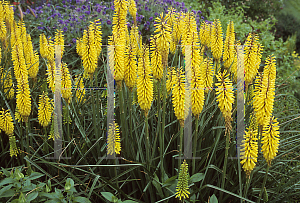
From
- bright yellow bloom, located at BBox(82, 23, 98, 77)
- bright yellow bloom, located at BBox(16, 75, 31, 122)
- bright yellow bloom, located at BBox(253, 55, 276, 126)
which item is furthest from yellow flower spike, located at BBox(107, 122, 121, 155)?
bright yellow bloom, located at BBox(253, 55, 276, 126)

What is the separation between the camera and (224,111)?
2146mm

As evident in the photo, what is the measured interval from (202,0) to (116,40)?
8915 millimetres

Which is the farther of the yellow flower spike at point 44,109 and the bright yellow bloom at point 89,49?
the yellow flower spike at point 44,109

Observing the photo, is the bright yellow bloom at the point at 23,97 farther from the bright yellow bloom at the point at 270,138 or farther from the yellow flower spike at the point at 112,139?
the bright yellow bloom at the point at 270,138

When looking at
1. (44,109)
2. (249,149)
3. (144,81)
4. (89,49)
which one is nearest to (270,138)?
(249,149)

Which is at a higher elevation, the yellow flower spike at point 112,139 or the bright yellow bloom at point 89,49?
the bright yellow bloom at point 89,49

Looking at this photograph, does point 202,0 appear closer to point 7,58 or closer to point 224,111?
point 7,58

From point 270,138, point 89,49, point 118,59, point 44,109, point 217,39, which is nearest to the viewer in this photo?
point 270,138

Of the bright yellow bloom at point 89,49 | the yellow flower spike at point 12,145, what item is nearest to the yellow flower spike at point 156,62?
the bright yellow bloom at point 89,49

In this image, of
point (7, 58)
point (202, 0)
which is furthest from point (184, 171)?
point (202, 0)

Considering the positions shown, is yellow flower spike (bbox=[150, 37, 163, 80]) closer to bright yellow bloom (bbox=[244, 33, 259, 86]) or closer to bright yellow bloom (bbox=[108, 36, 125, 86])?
bright yellow bloom (bbox=[108, 36, 125, 86])

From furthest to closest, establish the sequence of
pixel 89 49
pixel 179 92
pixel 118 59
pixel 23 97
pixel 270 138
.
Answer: pixel 23 97, pixel 89 49, pixel 118 59, pixel 179 92, pixel 270 138

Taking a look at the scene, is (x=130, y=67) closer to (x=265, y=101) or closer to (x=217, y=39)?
(x=265, y=101)

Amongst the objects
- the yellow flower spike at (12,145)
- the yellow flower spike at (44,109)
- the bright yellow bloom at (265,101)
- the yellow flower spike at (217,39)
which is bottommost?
the yellow flower spike at (12,145)
